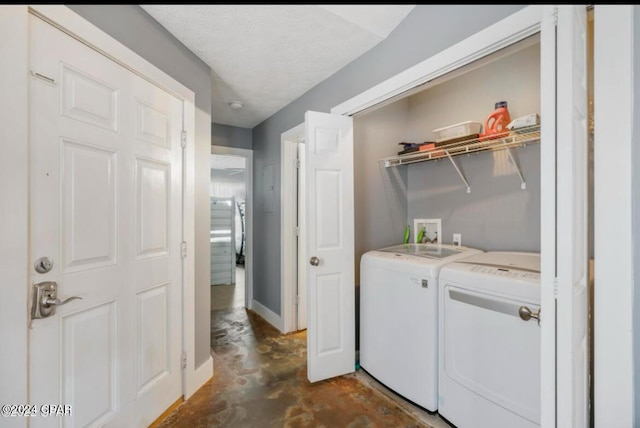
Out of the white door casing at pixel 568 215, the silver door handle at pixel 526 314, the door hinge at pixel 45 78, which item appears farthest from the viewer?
the silver door handle at pixel 526 314

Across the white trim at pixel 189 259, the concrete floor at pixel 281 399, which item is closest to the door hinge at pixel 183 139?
the white trim at pixel 189 259

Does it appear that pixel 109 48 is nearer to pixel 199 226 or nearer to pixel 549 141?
pixel 199 226

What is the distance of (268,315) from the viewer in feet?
11.9

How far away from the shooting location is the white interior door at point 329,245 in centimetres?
229

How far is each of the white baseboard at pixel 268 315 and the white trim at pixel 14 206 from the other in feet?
7.47

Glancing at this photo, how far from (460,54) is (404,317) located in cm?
152

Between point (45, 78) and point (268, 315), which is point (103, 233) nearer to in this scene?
point (45, 78)

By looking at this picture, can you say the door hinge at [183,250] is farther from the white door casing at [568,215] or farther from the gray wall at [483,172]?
the white door casing at [568,215]

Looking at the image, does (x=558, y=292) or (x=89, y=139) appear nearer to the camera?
(x=558, y=292)

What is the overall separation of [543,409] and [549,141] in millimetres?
859

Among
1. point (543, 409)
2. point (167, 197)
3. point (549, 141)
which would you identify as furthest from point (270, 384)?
point (549, 141)

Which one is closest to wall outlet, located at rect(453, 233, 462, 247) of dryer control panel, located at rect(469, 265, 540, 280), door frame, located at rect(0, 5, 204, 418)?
dryer control panel, located at rect(469, 265, 540, 280)

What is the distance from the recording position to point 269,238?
365 cm

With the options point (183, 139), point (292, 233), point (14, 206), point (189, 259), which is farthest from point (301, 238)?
point (14, 206)
